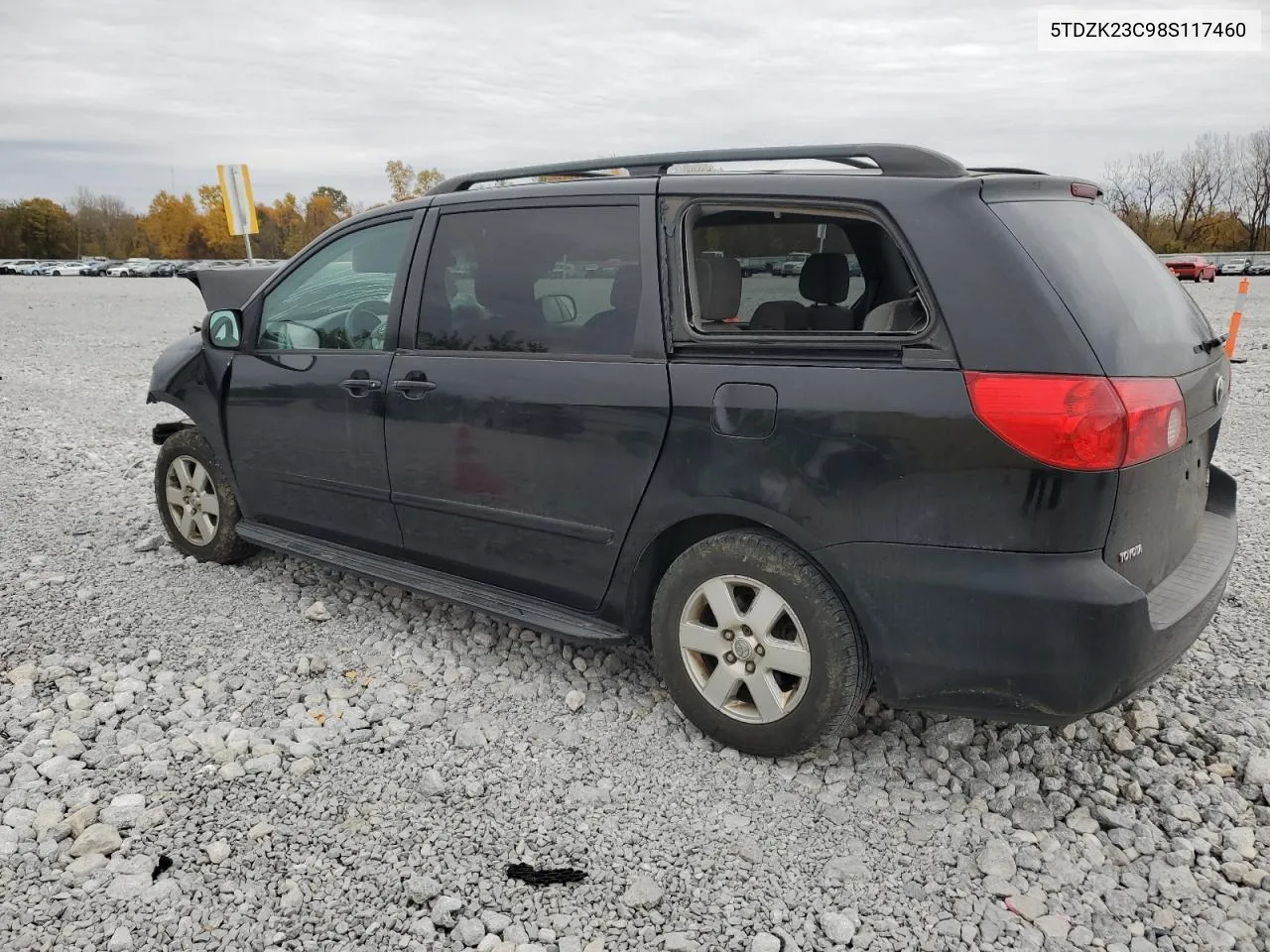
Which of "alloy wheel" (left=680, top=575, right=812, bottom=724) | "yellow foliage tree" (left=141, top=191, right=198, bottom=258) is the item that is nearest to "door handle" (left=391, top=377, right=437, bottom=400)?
"alloy wheel" (left=680, top=575, right=812, bottom=724)

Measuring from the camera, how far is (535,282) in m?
3.49

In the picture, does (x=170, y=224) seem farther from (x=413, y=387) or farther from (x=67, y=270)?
(x=413, y=387)

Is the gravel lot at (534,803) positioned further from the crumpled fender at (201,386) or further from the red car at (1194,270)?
the red car at (1194,270)

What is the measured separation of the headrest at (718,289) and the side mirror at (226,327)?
8.08 feet

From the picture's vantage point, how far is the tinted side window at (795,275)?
9.90 ft

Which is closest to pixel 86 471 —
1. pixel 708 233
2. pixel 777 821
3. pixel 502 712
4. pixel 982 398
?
pixel 502 712

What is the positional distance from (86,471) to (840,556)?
20.5 feet

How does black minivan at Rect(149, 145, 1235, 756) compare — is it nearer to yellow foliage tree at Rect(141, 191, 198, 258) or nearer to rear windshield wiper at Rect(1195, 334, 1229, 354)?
rear windshield wiper at Rect(1195, 334, 1229, 354)

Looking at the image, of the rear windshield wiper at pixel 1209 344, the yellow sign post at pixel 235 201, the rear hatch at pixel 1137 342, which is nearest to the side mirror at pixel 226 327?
the rear hatch at pixel 1137 342

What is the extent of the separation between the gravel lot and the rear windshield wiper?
4.13 feet

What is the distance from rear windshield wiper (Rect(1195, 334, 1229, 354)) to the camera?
2.98 meters

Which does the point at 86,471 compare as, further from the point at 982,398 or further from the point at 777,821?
the point at 982,398

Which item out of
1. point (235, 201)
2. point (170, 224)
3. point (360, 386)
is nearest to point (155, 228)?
point (170, 224)

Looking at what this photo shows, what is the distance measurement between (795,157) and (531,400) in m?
1.19
